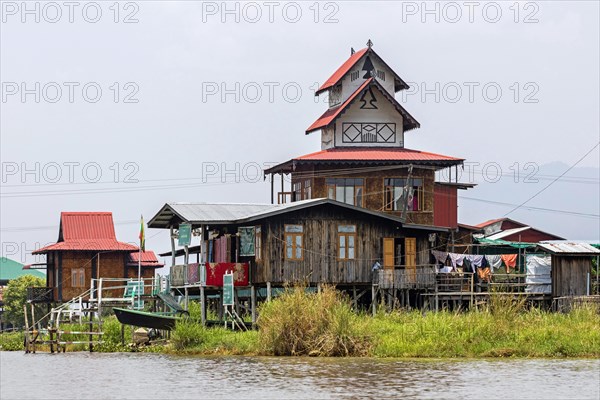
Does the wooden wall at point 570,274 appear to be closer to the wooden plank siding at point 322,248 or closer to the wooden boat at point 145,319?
the wooden plank siding at point 322,248

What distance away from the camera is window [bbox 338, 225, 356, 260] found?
5084cm

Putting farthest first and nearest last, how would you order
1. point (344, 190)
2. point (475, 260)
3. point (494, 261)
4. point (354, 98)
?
point (354, 98)
point (344, 190)
point (494, 261)
point (475, 260)

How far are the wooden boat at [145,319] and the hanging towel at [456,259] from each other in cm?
1302

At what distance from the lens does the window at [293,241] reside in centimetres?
5012

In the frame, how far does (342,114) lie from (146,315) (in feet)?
56.8

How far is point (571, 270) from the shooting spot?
170ft

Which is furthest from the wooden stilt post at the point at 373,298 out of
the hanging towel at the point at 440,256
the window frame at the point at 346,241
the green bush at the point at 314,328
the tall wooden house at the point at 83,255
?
the tall wooden house at the point at 83,255

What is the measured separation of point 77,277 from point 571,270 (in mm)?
32439

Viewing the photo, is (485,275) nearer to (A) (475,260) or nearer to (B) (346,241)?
(A) (475,260)

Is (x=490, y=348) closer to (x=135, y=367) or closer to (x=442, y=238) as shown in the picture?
(x=135, y=367)

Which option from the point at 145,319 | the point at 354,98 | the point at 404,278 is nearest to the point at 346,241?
the point at 404,278

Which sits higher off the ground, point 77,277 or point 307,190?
point 307,190

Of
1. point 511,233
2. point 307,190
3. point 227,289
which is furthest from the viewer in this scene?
point 511,233

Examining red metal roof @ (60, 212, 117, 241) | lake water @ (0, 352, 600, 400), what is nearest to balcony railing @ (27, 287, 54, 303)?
red metal roof @ (60, 212, 117, 241)
